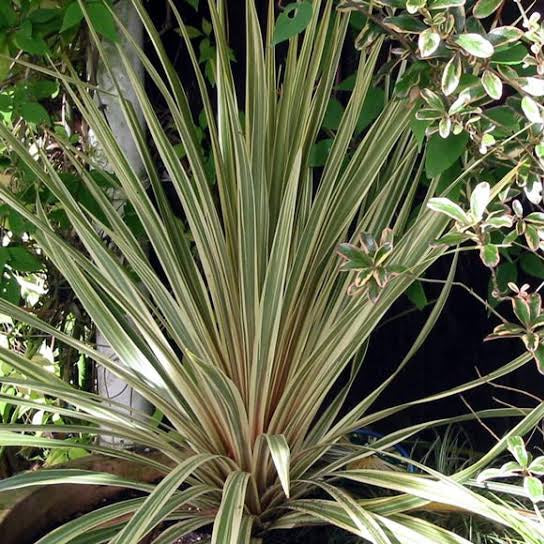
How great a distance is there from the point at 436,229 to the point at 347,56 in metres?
0.64

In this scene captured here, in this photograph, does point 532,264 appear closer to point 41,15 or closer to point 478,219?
point 478,219

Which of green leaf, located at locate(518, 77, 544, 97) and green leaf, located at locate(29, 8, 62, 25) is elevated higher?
green leaf, located at locate(29, 8, 62, 25)

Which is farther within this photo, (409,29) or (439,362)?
(439,362)

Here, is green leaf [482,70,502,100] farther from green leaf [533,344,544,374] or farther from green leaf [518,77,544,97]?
green leaf [533,344,544,374]

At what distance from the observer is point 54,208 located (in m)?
1.50

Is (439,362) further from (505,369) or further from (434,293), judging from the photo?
(505,369)

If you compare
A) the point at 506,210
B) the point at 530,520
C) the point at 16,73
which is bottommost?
the point at 530,520

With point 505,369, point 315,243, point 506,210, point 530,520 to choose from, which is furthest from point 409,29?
point 530,520

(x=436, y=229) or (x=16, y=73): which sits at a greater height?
(x=16, y=73)

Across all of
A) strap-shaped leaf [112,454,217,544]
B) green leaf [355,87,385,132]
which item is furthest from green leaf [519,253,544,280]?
strap-shaped leaf [112,454,217,544]

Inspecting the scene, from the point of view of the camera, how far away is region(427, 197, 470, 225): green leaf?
0.75 metres

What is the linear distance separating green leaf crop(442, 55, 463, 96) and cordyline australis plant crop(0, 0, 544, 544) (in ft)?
0.67

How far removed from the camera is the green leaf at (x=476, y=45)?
27.5 inches

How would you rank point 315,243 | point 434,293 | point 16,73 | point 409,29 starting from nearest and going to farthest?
point 409,29 < point 315,243 < point 16,73 < point 434,293
